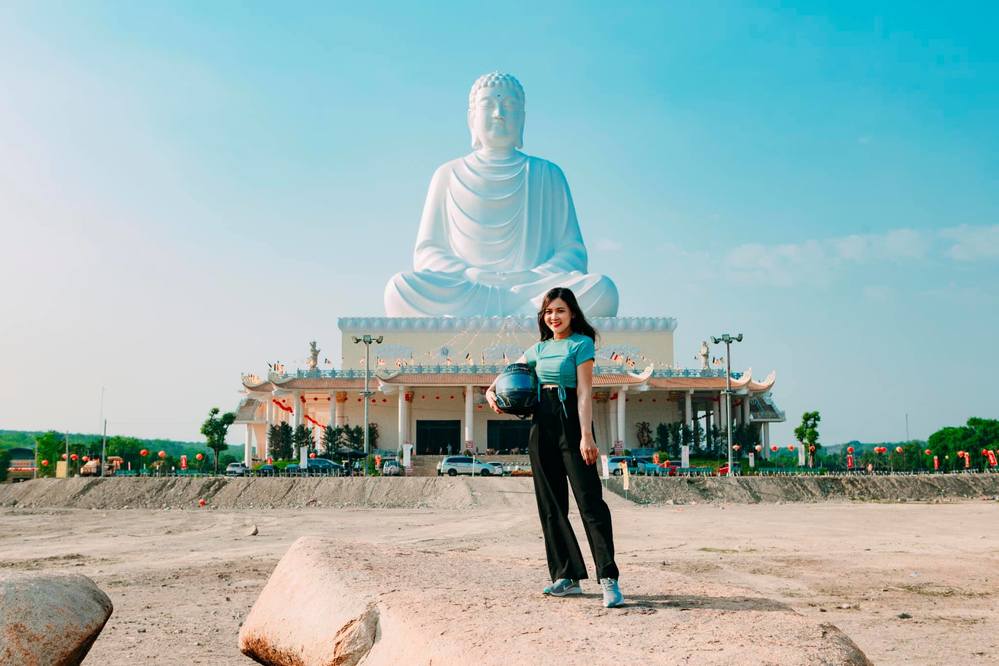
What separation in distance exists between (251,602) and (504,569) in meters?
2.79

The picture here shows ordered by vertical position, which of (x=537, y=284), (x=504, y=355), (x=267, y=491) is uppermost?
(x=537, y=284)

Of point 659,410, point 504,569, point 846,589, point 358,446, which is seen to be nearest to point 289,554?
point 504,569

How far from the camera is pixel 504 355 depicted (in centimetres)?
3666

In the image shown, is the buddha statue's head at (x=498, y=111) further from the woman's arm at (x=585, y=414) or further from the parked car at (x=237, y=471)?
the woman's arm at (x=585, y=414)

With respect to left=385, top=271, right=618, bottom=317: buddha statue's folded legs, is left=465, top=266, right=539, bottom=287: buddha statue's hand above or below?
above

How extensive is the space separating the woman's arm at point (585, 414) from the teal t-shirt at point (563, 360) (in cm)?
4

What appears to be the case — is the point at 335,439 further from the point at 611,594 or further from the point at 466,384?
the point at 611,594

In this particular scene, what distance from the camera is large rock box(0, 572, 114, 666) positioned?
3943mm

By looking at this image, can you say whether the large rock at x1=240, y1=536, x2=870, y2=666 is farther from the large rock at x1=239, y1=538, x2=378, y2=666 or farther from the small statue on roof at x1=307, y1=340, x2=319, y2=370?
the small statue on roof at x1=307, y1=340, x2=319, y2=370

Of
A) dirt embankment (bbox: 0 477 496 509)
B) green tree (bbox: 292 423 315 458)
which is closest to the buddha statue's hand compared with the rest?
green tree (bbox: 292 423 315 458)

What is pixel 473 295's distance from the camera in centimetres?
3609

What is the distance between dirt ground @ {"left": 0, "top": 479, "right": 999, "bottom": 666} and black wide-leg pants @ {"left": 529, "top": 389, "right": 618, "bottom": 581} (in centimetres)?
37

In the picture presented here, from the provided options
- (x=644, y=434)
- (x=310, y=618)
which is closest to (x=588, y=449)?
(x=310, y=618)

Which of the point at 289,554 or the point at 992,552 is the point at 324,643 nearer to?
the point at 289,554
